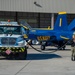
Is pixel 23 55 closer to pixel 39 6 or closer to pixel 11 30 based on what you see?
pixel 11 30

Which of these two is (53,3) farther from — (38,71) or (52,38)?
(38,71)

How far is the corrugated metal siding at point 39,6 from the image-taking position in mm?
37219

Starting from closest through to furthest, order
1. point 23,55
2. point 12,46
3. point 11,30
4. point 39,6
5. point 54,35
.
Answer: point 12,46 → point 23,55 → point 11,30 → point 54,35 → point 39,6

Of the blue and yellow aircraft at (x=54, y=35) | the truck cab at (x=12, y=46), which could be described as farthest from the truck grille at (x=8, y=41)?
the blue and yellow aircraft at (x=54, y=35)

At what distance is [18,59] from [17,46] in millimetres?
957

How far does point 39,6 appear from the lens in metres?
37.9

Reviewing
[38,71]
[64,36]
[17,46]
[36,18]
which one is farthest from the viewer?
[36,18]

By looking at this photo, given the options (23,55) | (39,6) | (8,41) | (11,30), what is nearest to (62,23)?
(11,30)

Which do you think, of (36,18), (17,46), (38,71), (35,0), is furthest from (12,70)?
(36,18)

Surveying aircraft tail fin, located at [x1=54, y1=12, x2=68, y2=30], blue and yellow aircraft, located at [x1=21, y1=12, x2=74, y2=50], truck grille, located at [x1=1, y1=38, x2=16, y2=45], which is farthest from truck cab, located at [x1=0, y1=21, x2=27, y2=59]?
aircraft tail fin, located at [x1=54, y1=12, x2=68, y2=30]

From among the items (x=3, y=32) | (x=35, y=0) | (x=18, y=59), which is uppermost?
(x=35, y=0)

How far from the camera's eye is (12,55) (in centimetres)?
1714

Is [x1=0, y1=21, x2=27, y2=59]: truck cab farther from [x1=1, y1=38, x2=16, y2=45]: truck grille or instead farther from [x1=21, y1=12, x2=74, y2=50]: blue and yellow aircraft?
[x1=21, y1=12, x2=74, y2=50]: blue and yellow aircraft

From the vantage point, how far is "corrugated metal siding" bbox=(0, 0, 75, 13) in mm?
37219
